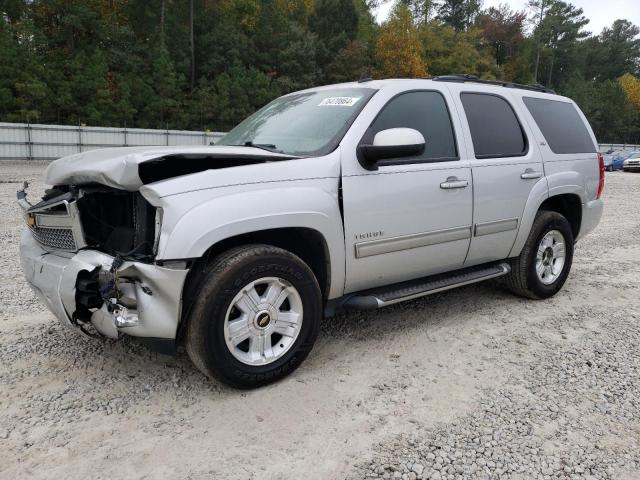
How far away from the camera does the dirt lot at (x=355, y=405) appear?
252 centimetres

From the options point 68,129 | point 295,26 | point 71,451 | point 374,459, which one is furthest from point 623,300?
point 295,26

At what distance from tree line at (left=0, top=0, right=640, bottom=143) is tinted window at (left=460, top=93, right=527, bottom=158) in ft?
104

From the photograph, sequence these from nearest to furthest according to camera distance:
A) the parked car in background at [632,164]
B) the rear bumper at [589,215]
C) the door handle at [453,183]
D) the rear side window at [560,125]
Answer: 1. the door handle at [453,183]
2. the rear side window at [560,125]
3. the rear bumper at [589,215]
4. the parked car in background at [632,164]

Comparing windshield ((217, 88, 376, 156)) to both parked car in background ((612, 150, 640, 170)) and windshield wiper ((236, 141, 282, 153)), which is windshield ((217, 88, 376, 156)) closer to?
windshield wiper ((236, 141, 282, 153))

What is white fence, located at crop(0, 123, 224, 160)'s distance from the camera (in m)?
22.9

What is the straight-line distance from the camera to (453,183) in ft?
12.9

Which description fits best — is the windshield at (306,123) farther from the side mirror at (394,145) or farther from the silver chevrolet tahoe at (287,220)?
the side mirror at (394,145)

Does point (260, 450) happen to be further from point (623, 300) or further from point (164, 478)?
point (623, 300)

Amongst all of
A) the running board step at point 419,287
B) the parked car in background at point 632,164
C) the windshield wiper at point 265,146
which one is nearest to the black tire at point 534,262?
the running board step at point 419,287

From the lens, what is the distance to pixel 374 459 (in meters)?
2.56

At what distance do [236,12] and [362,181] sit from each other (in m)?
49.3

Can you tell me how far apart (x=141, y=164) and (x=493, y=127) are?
2.95 meters

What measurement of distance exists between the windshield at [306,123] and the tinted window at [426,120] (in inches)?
7.7

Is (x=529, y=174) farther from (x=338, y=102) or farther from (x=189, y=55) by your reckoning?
(x=189, y=55)
